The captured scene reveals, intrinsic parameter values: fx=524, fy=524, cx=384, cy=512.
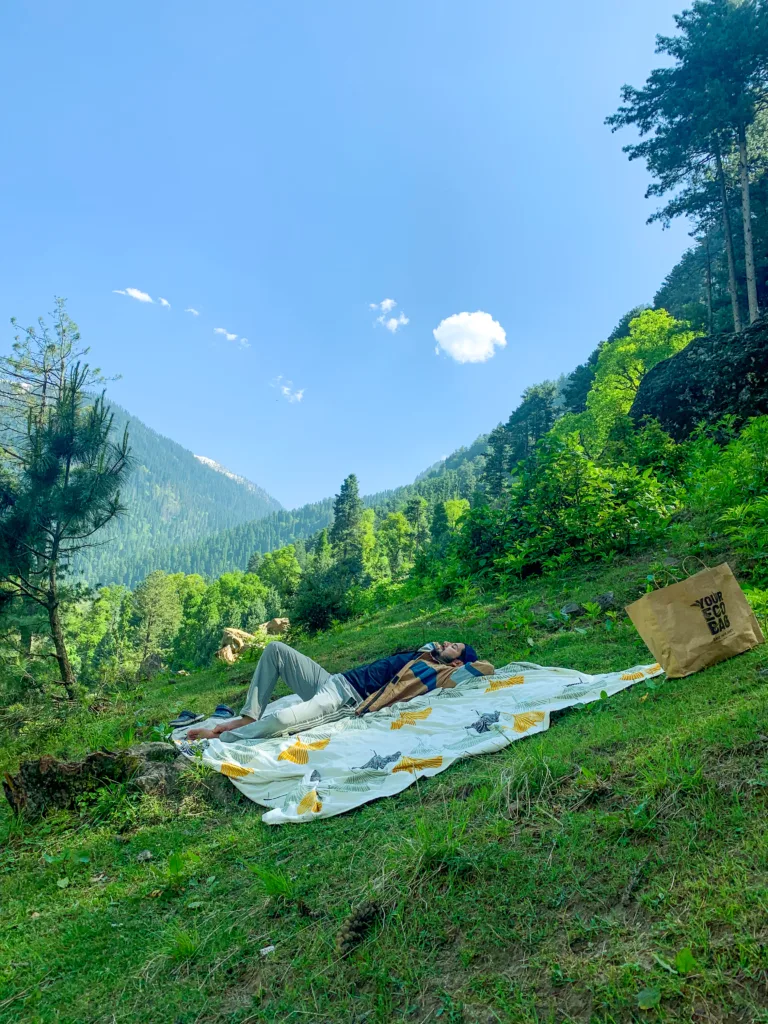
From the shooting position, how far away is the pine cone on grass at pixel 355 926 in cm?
193

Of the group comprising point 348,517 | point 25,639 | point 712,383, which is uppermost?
point 348,517

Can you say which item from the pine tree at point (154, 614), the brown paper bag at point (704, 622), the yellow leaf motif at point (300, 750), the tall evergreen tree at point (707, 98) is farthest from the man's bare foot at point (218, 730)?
the pine tree at point (154, 614)

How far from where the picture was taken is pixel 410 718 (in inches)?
184

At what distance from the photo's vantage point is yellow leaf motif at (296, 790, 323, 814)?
320 centimetres

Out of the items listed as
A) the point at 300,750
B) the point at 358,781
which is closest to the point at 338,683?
the point at 300,750

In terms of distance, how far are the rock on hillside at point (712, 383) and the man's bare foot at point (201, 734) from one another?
38.7 ft

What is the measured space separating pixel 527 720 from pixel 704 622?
1.38m

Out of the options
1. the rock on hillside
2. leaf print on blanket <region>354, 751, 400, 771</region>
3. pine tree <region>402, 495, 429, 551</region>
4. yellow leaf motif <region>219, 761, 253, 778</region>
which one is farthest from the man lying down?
pine tree <region>402, 495, 429, 551</region>

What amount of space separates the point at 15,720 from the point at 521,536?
8119 mm

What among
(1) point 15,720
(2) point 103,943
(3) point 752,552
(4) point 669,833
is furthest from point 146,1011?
(1) point 15,720

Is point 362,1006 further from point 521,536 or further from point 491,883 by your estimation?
point 521,536

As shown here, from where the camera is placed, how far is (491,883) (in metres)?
2.00

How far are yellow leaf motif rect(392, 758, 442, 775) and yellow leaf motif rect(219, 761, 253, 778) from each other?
1.16 m

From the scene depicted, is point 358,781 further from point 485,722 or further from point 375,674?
point 375,674
